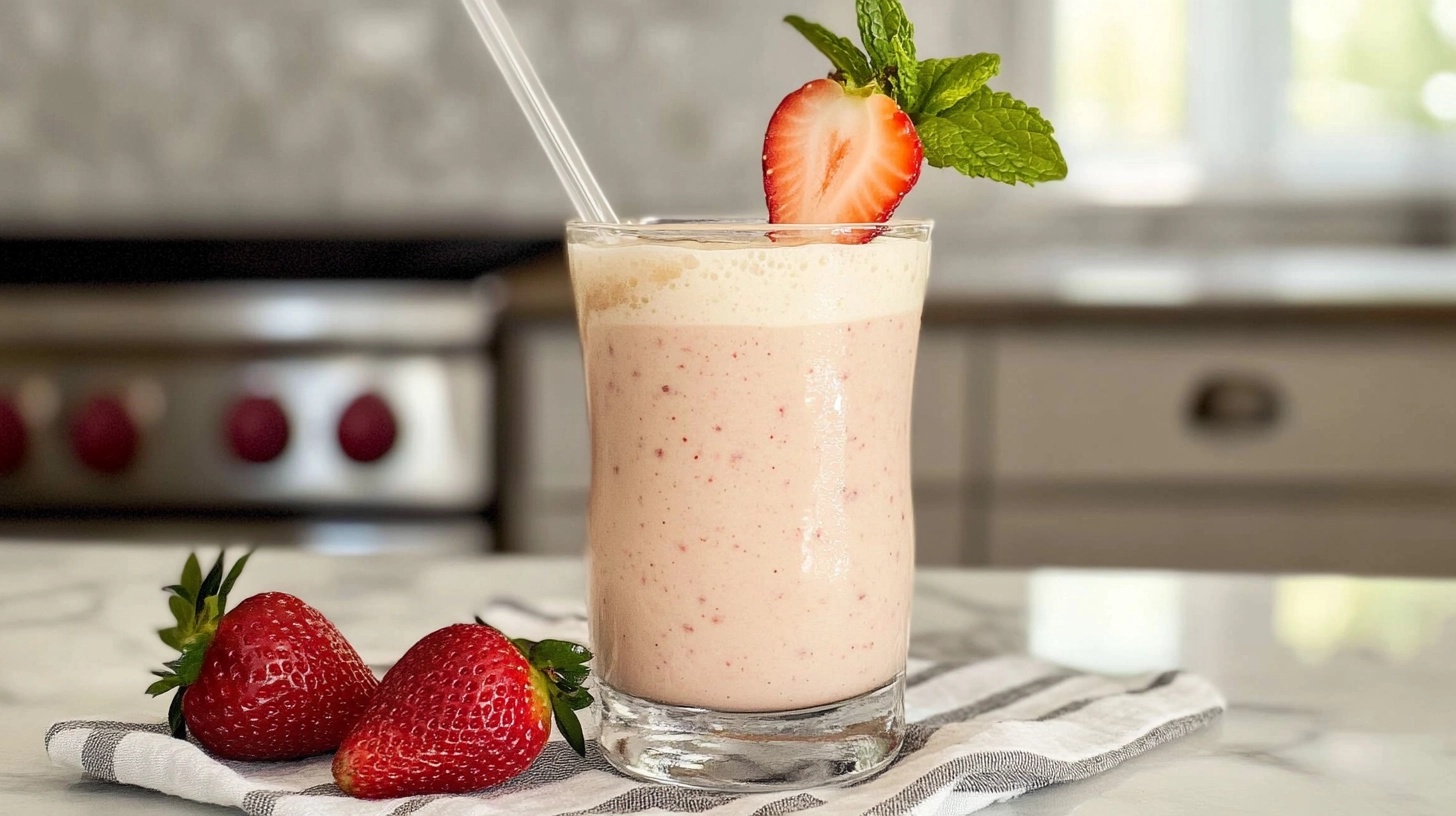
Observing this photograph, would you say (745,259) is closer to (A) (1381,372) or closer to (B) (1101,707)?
(B) (1101,707)

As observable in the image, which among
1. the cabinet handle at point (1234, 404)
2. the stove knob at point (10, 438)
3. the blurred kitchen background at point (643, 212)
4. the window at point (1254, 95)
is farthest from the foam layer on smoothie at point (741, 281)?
the window at point (1254, 95)

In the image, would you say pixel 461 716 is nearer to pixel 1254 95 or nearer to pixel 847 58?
pixel 847 58

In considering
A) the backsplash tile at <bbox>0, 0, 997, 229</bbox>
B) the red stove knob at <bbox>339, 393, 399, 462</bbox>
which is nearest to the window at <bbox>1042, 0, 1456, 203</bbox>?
the backsplash tile at <bbox>0, 0, 997, 229</bbox>

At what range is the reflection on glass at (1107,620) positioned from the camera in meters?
0.88

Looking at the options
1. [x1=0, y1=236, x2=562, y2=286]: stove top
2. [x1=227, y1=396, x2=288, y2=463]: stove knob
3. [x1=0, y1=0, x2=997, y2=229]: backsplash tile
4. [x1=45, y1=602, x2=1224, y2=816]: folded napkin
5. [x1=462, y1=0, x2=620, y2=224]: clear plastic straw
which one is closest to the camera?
[x1=45, y1=602, x2=1224, y2=816]: folded napkin

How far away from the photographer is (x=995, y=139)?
0.68 metres

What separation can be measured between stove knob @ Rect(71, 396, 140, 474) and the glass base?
1487 mm

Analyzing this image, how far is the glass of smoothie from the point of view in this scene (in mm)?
644

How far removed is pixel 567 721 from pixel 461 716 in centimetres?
5

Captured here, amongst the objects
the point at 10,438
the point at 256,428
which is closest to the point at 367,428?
the point at 256,428

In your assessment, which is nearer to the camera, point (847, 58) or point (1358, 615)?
point (847, 58)

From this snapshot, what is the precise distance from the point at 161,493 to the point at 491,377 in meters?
0.46

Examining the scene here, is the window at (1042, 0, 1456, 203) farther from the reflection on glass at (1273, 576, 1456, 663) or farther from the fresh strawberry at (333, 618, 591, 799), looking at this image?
the fresh strawberry at (333, 618, 591, 799)

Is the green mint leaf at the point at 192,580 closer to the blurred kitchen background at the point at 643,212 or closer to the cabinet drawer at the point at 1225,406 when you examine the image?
the blurred kitchen background at the point at 643,212
